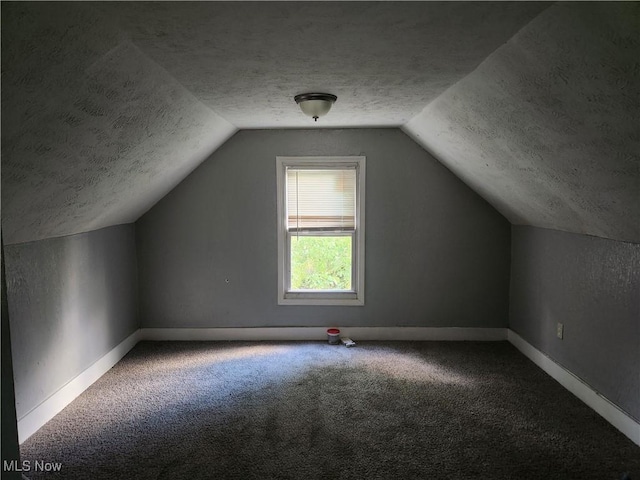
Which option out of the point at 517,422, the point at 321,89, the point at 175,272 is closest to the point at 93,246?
the point at 175,272

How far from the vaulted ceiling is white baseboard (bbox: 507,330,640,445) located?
40.1 inches

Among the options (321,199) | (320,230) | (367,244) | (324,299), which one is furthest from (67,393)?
(367,244)

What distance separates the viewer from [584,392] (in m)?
2.90

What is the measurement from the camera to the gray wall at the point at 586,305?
250cm

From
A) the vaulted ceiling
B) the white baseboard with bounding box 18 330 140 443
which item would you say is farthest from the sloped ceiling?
the white baseboard with bounding box 18 330 140 443

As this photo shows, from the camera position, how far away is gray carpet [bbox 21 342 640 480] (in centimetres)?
225

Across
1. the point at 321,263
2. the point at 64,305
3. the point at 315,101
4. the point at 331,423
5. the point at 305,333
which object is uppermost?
the point at 315,101

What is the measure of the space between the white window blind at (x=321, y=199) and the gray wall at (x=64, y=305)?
155cm

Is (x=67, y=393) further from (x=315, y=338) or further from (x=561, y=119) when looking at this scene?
(x=561, y=119)

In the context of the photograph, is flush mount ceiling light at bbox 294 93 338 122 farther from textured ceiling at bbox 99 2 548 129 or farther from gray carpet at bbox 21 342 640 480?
gray carpet at bbox 21 342 640 480

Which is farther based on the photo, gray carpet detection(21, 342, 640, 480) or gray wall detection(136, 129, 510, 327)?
gray wall detection(136, 129, 510, 327)

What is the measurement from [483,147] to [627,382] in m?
1.62

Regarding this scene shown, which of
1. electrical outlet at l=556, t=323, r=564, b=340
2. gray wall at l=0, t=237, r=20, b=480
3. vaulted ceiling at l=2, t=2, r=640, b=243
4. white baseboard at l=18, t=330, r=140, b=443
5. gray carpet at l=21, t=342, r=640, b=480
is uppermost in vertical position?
vaulted ceiling at l=2, t=2, r=640, b=243

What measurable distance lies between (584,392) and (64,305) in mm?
3535
